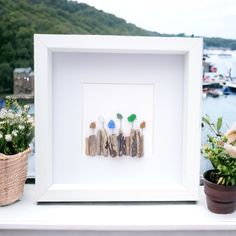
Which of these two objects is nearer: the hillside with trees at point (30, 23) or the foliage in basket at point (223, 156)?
the foliage in basket at point (223, 156)

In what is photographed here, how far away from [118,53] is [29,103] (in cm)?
30

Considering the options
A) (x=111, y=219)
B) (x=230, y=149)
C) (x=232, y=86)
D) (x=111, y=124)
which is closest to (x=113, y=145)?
(x=111, y=124)

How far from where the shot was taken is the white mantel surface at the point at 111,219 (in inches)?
29.6

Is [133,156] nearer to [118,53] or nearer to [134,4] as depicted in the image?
[118,53]

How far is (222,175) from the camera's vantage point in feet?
2.55

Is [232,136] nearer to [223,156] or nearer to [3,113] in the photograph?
[223,156]

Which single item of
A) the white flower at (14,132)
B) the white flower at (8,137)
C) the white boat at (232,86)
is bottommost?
the white flower at (8,137)

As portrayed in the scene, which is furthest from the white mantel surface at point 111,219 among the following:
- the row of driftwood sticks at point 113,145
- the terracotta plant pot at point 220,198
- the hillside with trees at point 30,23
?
the hillside with trees at point 30,23

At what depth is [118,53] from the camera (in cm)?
82

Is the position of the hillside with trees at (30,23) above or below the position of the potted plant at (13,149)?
above

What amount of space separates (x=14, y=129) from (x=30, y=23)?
32 cm

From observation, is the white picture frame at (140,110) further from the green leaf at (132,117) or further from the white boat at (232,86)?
the white boat at (232,86)

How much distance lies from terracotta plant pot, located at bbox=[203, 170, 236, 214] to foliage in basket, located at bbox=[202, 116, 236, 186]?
16 mm

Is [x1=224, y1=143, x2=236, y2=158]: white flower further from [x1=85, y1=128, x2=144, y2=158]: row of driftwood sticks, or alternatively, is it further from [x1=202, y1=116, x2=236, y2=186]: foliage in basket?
[x1=85, y1=128, x2=144, y2=158]: row of driftwood sticks
